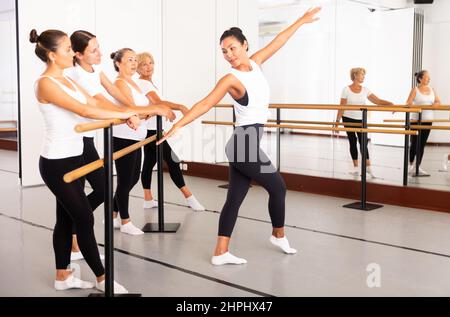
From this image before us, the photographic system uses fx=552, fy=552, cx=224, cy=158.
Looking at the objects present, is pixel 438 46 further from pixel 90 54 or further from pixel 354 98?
pixel 90 54

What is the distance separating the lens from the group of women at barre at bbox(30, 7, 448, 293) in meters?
2.77

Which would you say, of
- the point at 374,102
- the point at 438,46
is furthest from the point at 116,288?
the point at 438,46

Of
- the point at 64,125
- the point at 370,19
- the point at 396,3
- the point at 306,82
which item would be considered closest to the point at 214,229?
the point at 64,125

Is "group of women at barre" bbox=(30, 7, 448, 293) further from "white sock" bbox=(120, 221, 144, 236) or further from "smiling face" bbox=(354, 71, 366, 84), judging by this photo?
"smiling face" bbox=(354, 71, 366, 84)

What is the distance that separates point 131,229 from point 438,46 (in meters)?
4.25

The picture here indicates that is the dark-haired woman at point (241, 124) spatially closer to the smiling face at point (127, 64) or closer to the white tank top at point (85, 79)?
the white tank top at point (85, 79)

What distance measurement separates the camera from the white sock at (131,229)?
429 centimetres

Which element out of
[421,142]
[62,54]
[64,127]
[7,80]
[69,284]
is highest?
[7,80]

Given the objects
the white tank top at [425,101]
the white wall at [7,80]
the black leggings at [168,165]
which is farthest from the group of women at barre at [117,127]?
Answer: the white wall at [7,80]

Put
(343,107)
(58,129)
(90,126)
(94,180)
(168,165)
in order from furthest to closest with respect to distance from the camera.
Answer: (343,107) < (168,165) < (94,180) < (58,129) < (90,126)

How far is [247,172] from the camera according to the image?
11.1 feet

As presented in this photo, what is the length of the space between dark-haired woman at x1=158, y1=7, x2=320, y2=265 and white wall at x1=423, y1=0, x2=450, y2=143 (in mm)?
3567

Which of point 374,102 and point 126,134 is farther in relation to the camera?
point 374,102

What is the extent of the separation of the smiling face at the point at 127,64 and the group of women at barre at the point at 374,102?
2.63 metres
